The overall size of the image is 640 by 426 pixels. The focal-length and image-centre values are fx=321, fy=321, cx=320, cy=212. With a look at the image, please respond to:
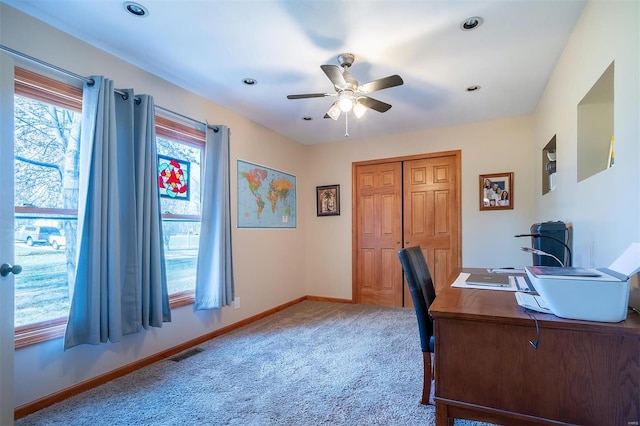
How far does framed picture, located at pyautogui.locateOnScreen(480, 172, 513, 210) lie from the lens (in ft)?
12.6

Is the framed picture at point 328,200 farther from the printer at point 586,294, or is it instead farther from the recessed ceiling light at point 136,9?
the printer at point 586,294

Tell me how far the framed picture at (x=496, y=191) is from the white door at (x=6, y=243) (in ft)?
14.1

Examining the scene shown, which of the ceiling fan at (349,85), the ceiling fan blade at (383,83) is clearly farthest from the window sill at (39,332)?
the ceiling fan blade at (383,83)

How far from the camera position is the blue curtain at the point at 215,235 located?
308cm

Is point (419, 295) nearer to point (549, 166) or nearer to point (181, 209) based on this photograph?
point (549, 166)

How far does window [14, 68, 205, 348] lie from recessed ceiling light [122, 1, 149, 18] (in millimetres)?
710

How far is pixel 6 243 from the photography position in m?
1.67

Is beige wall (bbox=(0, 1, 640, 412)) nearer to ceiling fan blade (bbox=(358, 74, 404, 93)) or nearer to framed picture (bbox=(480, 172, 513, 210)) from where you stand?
framed picture (bbox=(480, 172, 513, 210))

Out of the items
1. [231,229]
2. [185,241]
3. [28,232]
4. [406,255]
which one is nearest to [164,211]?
[185,241]

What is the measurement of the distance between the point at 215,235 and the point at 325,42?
1.98m

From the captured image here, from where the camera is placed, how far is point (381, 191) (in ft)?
15.1

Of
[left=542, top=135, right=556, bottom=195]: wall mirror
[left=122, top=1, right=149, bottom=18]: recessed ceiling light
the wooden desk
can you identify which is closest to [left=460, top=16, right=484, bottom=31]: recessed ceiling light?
[left=542, top=135, right=556, bottom=195]: wall mirror

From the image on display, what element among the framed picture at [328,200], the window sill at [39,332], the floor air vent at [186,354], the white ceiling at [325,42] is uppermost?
the white ceiling at [325,42]

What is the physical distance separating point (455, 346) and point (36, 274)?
7.98 ft
